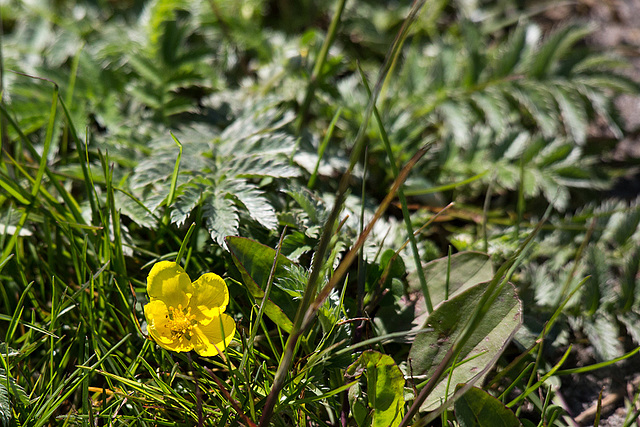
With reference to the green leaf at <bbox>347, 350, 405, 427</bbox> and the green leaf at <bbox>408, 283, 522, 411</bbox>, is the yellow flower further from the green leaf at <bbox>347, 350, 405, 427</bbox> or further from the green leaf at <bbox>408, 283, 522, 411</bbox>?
the green leaf at <bbox>408, 283, 522, 411</bbox>

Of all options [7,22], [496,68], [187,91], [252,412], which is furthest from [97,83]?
[496,68]

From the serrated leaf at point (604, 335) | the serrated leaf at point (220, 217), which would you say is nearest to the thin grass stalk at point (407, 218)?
the serrated leaf at point (220, 217)

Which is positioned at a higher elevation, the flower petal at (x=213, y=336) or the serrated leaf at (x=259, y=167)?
the serrated leaf at (x=259, y=167)

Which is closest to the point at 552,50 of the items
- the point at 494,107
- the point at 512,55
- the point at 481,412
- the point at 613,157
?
the point at 512,55

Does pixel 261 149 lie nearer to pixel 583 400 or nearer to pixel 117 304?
pixel 117 304

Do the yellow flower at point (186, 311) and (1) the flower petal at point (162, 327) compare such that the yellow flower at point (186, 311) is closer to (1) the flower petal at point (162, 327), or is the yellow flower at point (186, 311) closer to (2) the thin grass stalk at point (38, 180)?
(1) the flower petal at point (162, 327)

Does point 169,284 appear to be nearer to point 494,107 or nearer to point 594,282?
point 594,282

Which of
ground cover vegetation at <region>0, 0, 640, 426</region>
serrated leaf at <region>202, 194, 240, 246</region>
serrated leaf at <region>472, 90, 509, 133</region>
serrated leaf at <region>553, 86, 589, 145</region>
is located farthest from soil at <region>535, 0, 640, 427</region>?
serrated leaf at <region>202, 194, 240, 246</region>
